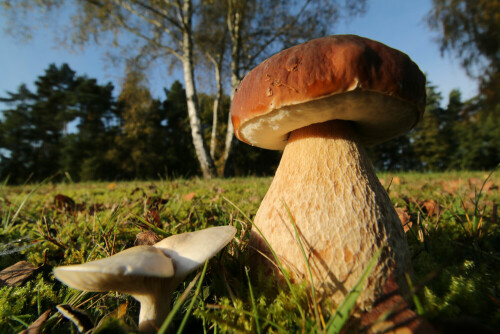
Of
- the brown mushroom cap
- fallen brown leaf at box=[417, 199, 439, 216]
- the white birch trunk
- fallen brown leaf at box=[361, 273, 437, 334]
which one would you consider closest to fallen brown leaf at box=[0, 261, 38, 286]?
the brown mushroom cap

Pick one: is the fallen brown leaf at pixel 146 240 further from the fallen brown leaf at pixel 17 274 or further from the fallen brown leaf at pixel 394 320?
the fallen brown leaf at pixel 394 320

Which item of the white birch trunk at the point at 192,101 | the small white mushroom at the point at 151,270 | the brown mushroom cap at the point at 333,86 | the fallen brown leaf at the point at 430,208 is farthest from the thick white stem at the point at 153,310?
the white birch trunk at the point at 192,101

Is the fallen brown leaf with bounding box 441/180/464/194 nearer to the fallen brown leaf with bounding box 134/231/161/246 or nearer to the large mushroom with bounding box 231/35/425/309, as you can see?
the large mushroom with bounding box 231/35/425/309

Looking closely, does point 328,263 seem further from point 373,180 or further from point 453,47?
point 453,47

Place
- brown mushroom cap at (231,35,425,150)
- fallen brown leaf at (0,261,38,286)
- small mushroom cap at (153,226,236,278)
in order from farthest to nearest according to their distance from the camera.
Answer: fallen brown leaf at (0,261,38,286)
brown mushroom cap at (231,35,425,150)
small mushroom cap at (153,226,236,278)

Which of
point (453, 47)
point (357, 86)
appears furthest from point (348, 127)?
point (453, 47)

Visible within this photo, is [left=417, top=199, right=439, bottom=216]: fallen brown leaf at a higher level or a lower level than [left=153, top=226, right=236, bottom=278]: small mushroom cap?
lower

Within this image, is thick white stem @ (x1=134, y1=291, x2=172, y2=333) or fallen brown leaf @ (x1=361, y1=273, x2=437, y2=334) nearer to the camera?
fallen brown leaf @ (x1=361, y1=273, x2=437, y2=334)

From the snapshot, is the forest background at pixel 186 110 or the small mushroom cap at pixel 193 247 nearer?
the small mushroom cap at pixel 193 247

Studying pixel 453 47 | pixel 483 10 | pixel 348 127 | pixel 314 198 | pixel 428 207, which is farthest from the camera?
pixel 453 47
